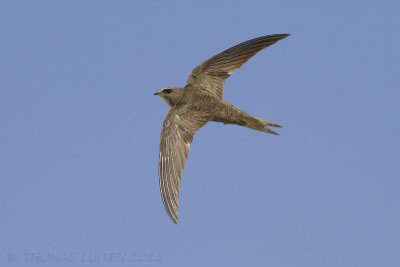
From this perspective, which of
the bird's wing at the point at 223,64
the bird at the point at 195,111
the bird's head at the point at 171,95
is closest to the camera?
the bird at the point at 195,111

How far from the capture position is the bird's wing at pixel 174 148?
30.8ft

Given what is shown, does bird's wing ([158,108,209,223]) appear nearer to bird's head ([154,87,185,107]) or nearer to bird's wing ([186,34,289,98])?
bird's head ([154,87,185,107])

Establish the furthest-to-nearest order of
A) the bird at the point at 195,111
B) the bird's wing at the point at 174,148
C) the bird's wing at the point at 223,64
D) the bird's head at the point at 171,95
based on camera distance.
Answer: the bird's wing at the point at 223,64, the bird's head at the point at 171,95, the bird at the point at 195,111, the bird's wing at the point at 174,148

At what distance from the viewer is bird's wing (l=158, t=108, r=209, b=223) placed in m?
9.40

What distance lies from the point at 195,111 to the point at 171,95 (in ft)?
2.38

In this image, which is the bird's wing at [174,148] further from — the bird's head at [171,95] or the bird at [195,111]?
the bird's head at [171,95]

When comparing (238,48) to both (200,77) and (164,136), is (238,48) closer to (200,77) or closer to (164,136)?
(200,77)

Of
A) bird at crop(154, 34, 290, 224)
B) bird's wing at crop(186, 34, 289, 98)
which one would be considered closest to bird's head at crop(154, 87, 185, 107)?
bird at crop(154, 34, 290, 224)

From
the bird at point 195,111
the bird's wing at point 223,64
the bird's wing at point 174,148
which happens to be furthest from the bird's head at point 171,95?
the bird's wing at point 174,148

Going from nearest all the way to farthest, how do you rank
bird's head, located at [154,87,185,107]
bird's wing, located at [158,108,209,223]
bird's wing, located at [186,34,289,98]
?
bird's wing, located at [158,108,209,223] < bird's head, located at [154,87,185,107] < bird's wing, located at [186,34,289,98]

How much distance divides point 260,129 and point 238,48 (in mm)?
1777

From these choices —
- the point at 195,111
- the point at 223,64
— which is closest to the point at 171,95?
the point at 195,111

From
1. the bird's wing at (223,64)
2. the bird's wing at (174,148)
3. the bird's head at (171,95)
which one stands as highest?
the bird's wing at (223,64)

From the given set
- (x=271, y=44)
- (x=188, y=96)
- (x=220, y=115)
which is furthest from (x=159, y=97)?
(x=271, y=44)
